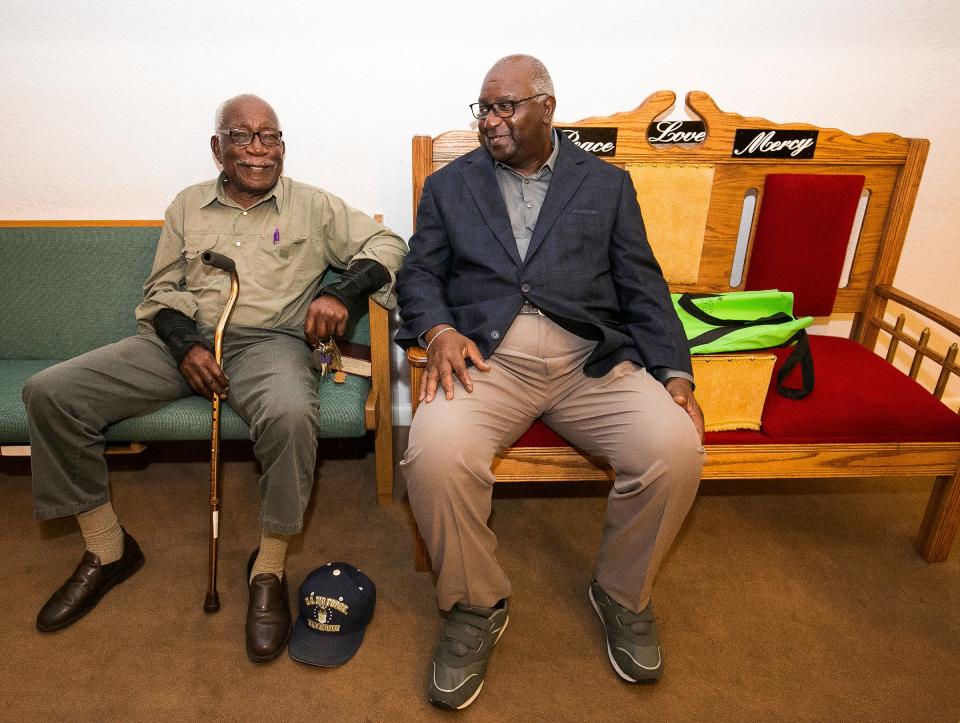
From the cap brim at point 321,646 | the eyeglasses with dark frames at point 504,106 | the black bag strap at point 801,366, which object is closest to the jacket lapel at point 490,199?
the eyeglasses with dark frames at point 504,106

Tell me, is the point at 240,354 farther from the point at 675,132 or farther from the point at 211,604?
the point at 675,132

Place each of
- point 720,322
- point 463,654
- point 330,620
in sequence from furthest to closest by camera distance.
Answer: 1. point 720,322
2. point 330,620
3. point 463,654

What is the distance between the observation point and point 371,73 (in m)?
2.47

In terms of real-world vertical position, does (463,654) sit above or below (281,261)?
below

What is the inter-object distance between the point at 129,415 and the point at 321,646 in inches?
36.7

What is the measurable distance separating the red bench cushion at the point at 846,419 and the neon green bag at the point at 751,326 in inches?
2.6

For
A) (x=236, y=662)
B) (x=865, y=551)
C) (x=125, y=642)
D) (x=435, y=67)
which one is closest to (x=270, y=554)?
(x=236, y=662)

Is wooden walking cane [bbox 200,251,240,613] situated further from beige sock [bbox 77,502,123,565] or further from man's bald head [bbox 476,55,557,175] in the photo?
man's bald head [bbox 476,55,557,175]

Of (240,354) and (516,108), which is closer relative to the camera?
(516,108)

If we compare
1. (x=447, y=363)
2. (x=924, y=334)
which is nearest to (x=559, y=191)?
(x=447, y=363)

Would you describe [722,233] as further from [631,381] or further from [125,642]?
[125,642]

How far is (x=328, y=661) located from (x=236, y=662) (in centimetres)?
26

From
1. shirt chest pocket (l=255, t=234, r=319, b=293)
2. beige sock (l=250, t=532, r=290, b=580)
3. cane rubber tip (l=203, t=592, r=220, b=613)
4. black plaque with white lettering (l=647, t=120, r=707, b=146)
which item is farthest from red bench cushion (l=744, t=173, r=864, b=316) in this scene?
cane rubber tip (l=203, t=592, r=220, b=613)

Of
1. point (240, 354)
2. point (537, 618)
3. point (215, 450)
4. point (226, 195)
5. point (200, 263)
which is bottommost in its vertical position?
point (537, 618)
